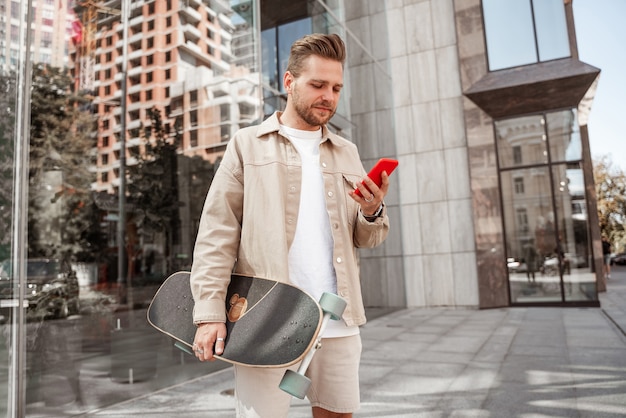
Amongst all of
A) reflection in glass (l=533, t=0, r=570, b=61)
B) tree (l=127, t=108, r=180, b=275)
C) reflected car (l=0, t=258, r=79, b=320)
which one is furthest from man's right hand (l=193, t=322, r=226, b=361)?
reflection in glass (l=533, t=0, r=570, b=61)

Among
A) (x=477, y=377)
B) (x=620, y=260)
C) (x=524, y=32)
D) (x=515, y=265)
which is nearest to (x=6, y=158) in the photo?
(x=477, y=377)

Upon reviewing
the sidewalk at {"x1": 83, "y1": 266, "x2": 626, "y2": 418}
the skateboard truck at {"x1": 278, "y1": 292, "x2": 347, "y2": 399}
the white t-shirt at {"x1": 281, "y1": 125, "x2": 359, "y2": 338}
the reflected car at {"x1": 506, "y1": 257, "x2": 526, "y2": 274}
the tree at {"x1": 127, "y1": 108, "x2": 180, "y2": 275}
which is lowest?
the sidewalk at {"x1": 83, "y1": 266, "x2": 626, "y2": 418}

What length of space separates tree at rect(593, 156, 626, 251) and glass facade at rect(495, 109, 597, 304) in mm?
8200

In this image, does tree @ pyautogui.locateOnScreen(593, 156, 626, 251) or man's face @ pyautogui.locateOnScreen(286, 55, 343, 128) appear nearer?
man's face @ pyautogui.locateOnScreen(286, 55, 343, 128)

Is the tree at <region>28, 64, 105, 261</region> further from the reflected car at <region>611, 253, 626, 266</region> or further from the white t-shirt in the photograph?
the reflected car at <region>611, 253, 626, 266</region>

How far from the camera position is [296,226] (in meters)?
1.67

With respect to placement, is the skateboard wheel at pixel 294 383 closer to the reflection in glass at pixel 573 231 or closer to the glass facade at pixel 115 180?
the glass facade at pixel 115 180

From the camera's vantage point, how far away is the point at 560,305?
34.8 ft

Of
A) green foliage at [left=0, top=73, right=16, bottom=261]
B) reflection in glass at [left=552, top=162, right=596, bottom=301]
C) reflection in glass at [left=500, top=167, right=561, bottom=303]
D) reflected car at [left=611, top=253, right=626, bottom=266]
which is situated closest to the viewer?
green foliage at [left=0, top=73, right=16, bottom=261]

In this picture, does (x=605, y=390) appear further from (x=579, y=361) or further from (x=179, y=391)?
(x=179, y=391)

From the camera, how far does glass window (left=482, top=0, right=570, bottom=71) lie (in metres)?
10.8

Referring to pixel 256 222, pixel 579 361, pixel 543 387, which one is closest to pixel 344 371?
pixel 256 222

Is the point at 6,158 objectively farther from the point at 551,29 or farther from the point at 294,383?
the point at 551,29

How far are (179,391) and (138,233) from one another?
6.36 metres
